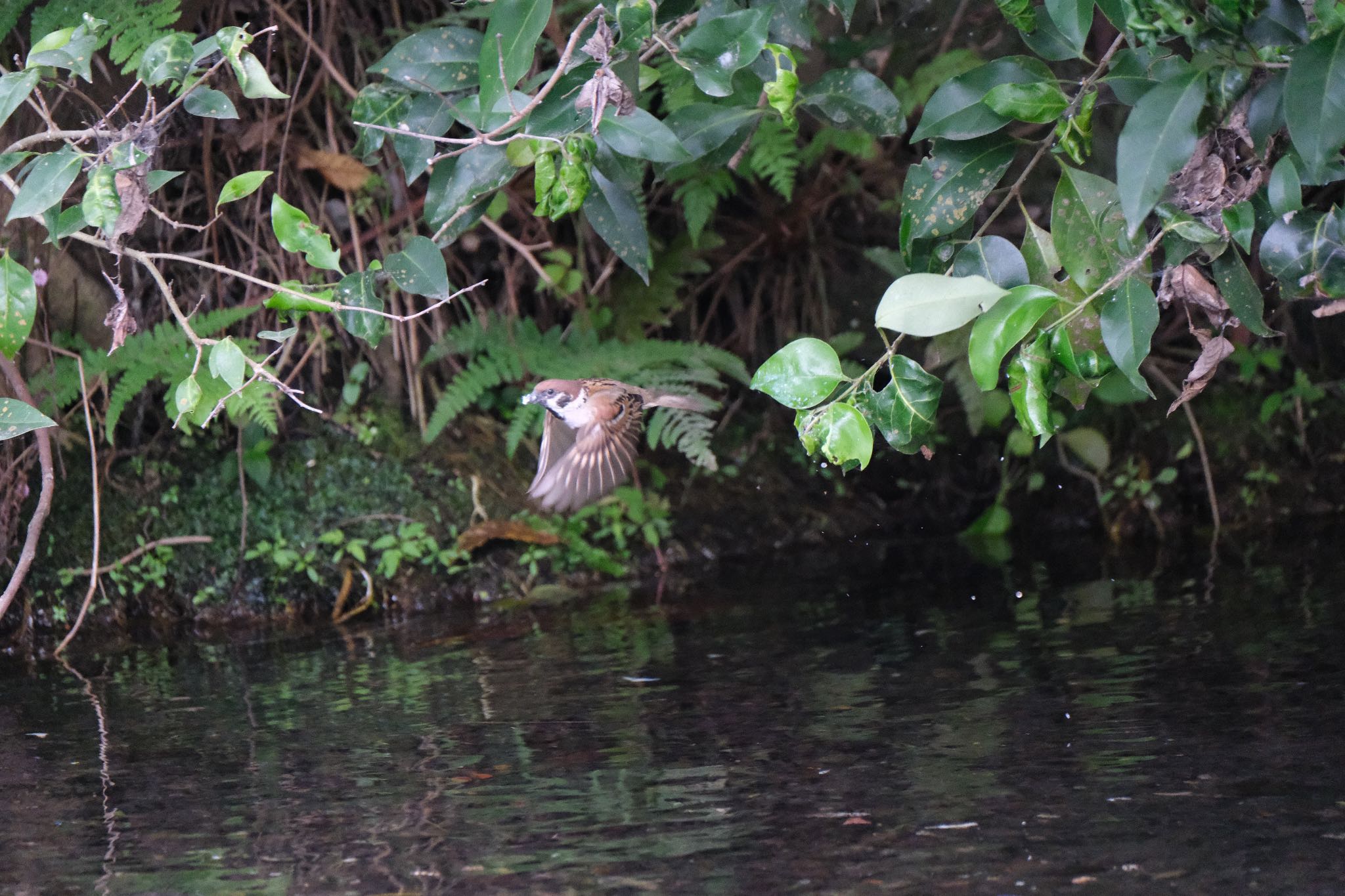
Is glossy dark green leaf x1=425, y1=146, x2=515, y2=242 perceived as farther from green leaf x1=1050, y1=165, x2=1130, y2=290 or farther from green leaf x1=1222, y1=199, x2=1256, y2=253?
green leaf x1=1222, y1=199, x2=1256, y2=253

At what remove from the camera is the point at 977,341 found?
1692mm

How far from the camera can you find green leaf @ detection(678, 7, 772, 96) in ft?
6.23

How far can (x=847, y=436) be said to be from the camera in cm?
174

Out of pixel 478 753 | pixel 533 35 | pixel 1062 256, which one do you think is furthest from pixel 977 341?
pixel 478 753

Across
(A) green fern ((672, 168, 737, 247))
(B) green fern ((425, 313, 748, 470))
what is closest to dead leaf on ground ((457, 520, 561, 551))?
(B) green fern ((425, 313, 748, 470))

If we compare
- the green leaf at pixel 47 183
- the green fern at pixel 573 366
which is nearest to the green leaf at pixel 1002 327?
the green leaf at pixel 47 183

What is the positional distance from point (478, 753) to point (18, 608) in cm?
225

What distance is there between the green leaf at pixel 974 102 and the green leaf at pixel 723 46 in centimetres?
28

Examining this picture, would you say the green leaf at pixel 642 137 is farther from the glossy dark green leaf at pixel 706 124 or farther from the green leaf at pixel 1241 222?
the green leaf at pixel 1241 222

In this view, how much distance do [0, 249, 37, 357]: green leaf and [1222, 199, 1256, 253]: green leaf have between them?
70.2 inches

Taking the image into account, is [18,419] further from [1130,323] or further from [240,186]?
[1130,323]

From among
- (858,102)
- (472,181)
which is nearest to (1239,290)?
(858,102)

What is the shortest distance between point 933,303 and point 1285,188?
0.47 metres

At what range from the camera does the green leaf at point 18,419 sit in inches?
78.5
